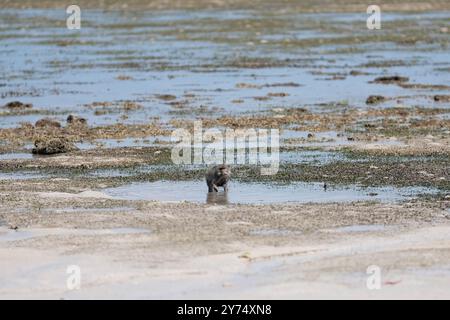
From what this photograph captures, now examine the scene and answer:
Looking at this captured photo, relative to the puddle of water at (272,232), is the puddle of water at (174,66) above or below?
above

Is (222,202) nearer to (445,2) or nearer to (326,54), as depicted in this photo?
(326,54)

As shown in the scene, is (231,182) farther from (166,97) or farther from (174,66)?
(174,66)

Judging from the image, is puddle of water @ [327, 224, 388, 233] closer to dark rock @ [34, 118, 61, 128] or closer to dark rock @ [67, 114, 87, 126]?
dark rock @ [34, 118, 61, 128]

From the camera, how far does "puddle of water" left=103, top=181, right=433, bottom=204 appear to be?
1630 cm

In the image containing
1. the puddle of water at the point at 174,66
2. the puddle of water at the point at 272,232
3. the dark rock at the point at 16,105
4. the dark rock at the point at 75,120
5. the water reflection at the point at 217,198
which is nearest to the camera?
the puddle of water at the point at 272,232

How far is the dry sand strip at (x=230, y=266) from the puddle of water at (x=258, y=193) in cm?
223

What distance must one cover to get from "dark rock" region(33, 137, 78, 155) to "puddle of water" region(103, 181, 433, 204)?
3.54 m

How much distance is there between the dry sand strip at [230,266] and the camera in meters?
11.6

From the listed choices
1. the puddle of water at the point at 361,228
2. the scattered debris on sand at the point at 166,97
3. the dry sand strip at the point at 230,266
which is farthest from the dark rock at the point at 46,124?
the puddle of water at the point at 361,228

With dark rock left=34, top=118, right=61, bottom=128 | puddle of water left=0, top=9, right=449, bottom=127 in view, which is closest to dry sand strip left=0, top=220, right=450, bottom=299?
dark rock left=34, top=118, right=61, bottom=128

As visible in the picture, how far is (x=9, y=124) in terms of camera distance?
25828mm

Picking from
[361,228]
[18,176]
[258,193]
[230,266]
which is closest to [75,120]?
[18,176]

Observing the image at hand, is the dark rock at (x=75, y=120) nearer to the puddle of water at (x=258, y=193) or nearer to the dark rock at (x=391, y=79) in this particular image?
the puddle of water at (x=258, y=193)

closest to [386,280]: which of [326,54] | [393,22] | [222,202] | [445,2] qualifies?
[222,202]
